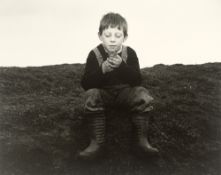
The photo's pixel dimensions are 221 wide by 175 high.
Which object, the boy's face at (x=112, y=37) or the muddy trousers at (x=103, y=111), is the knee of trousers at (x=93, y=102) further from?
the boy's face at (x=112, y=37)

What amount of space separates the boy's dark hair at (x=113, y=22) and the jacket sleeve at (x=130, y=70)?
0.33m

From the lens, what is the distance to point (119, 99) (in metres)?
5.45

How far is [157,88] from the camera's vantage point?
745cm

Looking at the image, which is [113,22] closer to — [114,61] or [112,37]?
[112,37]

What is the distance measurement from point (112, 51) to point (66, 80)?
3405 millimetres

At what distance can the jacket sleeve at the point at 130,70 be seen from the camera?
5.27 m

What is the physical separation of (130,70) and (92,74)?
521mm

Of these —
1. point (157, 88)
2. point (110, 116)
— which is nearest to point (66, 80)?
point (157, 88)

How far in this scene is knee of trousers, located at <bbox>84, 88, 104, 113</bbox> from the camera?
512cm

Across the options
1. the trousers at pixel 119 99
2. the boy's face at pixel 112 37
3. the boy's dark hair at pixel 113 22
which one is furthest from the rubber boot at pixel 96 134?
the boy's dark hair at pixel 113 22

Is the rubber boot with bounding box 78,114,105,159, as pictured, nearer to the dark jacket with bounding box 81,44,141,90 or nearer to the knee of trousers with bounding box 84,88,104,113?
the knee of trousers with bounding box 84,88,104,113

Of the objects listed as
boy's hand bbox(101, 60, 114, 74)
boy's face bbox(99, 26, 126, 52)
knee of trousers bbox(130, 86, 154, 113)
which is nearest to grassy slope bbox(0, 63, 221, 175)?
knee of trousers bbox(130, 86, 154, 113)

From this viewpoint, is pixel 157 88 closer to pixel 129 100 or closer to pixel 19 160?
pixel 129 100

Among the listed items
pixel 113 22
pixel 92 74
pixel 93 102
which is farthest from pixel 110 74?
pixel 113 22
